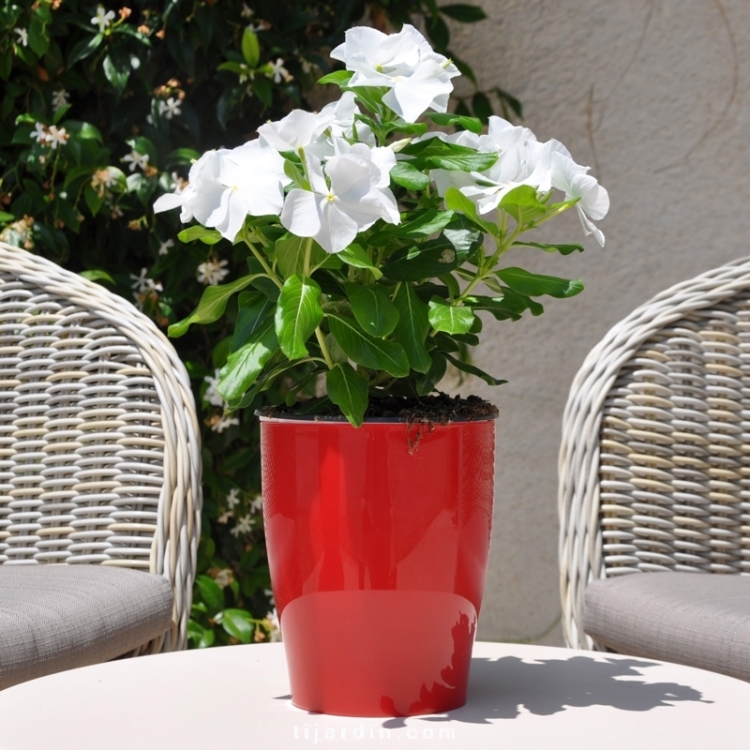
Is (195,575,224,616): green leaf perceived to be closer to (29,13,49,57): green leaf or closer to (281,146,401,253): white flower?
(29,13,49,57): green leaf

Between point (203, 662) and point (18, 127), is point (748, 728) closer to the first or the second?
point (203, 662)

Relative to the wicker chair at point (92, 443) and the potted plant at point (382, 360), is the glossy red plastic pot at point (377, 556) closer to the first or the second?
the potted plant at point (382, 360)

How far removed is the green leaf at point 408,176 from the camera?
0.73 m

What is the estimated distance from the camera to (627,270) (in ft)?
7.51

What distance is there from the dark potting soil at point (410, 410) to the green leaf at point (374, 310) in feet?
0.25

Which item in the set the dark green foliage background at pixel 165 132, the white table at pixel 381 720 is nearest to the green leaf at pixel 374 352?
the white table at pixel 381 720

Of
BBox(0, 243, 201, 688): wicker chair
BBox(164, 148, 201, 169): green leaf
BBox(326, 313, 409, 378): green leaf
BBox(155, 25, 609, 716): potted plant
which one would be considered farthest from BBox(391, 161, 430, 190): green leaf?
BBox(164, 148, 201, 169): green leaf

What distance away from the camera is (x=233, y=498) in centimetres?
212

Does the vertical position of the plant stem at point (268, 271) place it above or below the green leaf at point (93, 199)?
below

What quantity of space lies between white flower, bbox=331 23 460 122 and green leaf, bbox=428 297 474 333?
0.44 feet

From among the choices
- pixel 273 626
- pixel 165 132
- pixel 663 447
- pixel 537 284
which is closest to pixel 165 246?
pixel 165 132

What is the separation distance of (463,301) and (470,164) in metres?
0.10

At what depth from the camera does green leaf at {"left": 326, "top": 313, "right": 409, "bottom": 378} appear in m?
0.72

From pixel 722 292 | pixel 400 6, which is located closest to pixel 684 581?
pixel 722 292
